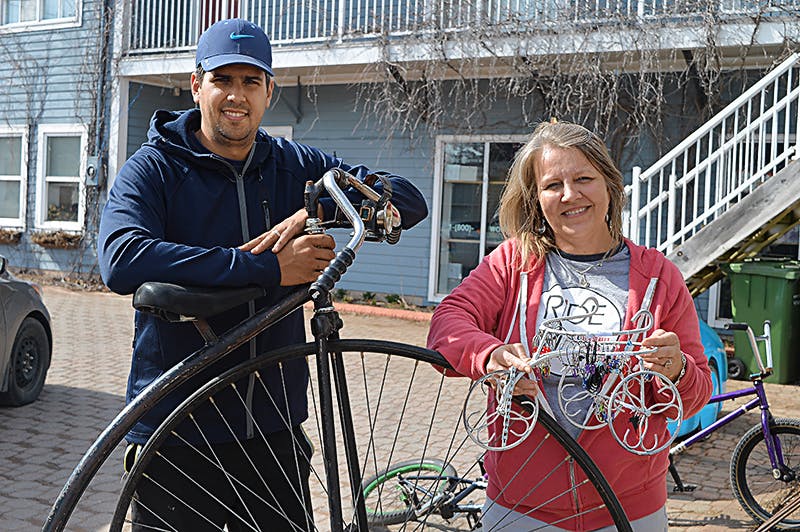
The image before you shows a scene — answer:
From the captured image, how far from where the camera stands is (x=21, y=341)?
692 cm

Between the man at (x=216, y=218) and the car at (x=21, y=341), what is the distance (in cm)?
460

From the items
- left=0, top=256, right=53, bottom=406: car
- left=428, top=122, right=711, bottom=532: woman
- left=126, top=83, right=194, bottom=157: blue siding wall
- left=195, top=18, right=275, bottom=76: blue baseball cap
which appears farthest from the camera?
left=126, top=83, right=194, bottom=157: blue siding wall

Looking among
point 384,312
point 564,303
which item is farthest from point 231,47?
point 384,312

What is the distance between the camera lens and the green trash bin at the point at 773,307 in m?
8.60

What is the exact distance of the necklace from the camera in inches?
93.4

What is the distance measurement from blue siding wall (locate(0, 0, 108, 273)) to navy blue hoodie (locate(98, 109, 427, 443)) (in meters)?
13.0

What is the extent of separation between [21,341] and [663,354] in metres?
6.02

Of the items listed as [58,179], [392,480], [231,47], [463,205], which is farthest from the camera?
[58,179]

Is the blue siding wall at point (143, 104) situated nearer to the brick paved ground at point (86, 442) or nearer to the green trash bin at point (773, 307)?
the brick paved ground at point (86, 442)

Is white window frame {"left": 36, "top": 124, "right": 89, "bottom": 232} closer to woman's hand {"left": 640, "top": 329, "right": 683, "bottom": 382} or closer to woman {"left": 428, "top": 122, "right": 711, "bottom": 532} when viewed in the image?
woman {"left": 428, "top": 122, "right": 711, "bottom": 532}

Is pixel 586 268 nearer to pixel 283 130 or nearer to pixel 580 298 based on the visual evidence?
pixel 580 298

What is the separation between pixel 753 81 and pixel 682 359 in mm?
9505

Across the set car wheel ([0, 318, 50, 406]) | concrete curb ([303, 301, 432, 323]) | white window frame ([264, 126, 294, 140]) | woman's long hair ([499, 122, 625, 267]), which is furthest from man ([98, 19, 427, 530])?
white window frame ([264, 126, 294, 140])

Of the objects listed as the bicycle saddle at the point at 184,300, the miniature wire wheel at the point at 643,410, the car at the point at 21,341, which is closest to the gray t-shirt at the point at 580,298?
the miniature wire wheel at the point at 643,410
